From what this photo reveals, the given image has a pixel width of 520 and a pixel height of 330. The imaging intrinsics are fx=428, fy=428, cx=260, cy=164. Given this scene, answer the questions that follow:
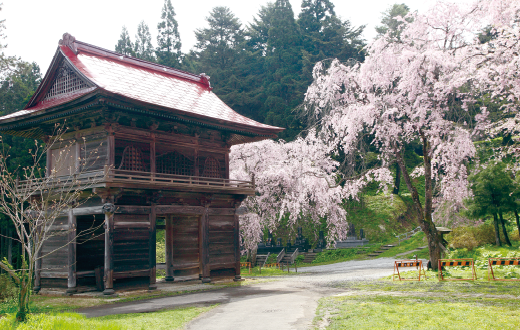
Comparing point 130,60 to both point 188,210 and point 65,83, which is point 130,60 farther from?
point 188,210

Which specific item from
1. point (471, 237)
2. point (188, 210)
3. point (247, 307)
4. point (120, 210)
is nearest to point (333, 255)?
point (471, 237)

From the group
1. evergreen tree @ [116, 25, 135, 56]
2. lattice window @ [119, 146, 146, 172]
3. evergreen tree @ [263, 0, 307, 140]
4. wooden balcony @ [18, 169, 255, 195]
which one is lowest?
wooden balcony @ [18, 169, 255, 195]

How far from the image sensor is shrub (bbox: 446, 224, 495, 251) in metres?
28.1

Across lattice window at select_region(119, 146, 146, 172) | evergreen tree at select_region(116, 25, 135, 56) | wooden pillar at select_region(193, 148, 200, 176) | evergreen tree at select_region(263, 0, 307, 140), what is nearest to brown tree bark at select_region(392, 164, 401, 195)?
evergreen tree at select_region(263, 0, 307, 140)

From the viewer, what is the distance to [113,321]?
36.2 feet

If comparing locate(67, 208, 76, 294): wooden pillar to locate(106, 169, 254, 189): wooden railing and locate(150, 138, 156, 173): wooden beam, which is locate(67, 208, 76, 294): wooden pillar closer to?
locate(106, 169, 254, 189): wooden railing

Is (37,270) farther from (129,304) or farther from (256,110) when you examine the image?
(256,110)

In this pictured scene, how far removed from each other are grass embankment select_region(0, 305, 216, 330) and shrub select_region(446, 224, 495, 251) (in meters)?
20.8

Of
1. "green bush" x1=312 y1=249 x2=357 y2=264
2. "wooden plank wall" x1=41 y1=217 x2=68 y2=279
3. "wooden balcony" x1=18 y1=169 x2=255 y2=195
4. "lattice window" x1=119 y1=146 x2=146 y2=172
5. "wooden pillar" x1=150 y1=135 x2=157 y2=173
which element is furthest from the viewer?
"green bush" x1=312 y1=249 x2=357 y2=264

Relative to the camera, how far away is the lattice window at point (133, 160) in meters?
18.9

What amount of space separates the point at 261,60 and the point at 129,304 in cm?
5473

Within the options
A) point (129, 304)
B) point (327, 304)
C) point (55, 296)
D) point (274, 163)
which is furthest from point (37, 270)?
point (274, 163)

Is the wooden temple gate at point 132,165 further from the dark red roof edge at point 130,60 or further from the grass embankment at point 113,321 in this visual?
the grass embankment at point 113,321

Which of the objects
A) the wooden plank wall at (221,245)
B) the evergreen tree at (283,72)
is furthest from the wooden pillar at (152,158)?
the evergreen tree at (283,72)
